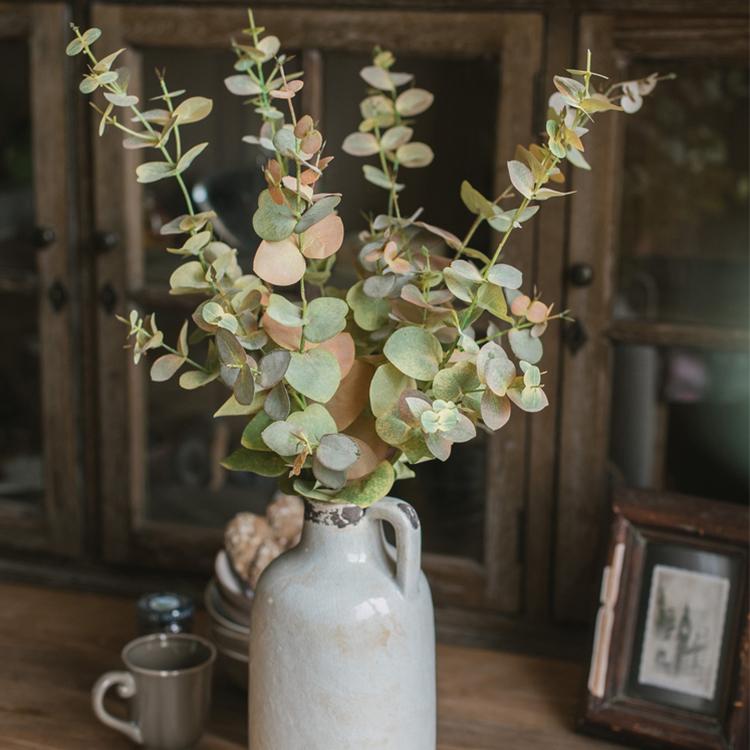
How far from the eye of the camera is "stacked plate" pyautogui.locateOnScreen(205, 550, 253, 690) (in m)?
1.43

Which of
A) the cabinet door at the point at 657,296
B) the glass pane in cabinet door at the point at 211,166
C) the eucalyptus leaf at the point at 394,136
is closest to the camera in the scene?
the eucalyptus leaf at the point at 394,136

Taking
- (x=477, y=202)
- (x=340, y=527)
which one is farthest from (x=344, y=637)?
(x=477, y=202)

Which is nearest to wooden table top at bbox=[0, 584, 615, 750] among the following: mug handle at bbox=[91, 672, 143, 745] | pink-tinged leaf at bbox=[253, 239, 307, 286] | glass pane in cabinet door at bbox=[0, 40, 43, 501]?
mug handle at bbox=[91, 672, 143, 745]

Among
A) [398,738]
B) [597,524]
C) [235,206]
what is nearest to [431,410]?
[398,738]

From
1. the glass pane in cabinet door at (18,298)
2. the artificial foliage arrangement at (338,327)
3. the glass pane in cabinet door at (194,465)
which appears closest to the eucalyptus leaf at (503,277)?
the artificial foliage arrangement at (338,327)

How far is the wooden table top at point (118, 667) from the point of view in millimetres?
1388

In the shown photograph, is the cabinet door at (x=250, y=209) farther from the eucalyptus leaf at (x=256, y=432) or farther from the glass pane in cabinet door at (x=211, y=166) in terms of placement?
the eucalyptus leaf at (x=256, y=432)

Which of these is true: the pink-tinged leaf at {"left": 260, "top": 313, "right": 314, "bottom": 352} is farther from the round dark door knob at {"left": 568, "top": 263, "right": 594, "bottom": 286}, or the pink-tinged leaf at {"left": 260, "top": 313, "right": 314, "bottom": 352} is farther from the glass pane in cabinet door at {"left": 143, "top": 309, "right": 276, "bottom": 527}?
the glass pane in cabinet door at {"left": 143, "top": 309, "right": 276, "bottom": 527}

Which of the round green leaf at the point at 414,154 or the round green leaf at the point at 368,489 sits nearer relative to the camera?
the round green leaf at the point at 368,489

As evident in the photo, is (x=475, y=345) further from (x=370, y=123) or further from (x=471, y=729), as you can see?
(x=471, y=729)

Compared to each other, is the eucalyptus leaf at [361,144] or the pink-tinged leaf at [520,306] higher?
the eucalyptus leaf at [361,144]

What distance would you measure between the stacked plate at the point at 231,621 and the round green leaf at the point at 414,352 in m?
0.46

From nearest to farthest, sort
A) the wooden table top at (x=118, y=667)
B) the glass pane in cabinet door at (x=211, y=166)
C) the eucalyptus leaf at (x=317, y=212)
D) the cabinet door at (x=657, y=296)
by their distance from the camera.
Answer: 1. the eucalyptus leaf at (x=317, y=212)
2. the wooden table top at (x=118, y=667)
3. the cabinet door at (x=657, y=296)
4. the glass pane in cabinet door at (x=211, y=166)

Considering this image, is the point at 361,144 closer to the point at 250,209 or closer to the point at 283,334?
the point at 283,334
